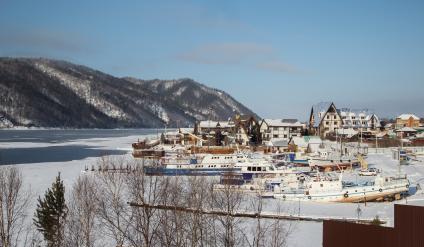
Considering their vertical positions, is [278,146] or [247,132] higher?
[247,132]

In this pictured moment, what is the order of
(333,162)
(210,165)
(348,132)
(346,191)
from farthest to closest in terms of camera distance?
(348,132) → (333,162) → (210,165) → (346,191)

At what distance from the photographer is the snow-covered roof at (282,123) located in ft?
337

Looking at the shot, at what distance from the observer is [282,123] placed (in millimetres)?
103188

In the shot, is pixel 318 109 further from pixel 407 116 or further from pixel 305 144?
pixel 407 116

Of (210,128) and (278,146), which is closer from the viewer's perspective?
(278,146)

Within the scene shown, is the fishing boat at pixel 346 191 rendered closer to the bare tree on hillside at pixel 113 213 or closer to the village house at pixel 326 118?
the bare tree on hillside at pixel 113 213

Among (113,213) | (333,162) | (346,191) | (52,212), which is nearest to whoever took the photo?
(52,212)

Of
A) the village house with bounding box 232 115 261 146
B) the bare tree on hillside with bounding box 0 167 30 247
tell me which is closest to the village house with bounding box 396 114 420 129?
the village house with bounding box 232 115 261 146

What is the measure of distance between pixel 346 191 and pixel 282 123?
209ft

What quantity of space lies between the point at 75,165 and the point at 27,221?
34.6 meters

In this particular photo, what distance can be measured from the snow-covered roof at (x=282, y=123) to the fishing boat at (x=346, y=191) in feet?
199

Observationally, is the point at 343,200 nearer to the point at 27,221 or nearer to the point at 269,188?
the point at 269,188

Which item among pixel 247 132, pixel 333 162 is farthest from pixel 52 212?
pixel 247 132

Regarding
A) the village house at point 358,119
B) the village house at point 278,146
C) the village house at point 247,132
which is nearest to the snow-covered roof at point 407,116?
the village house at point 358,119
